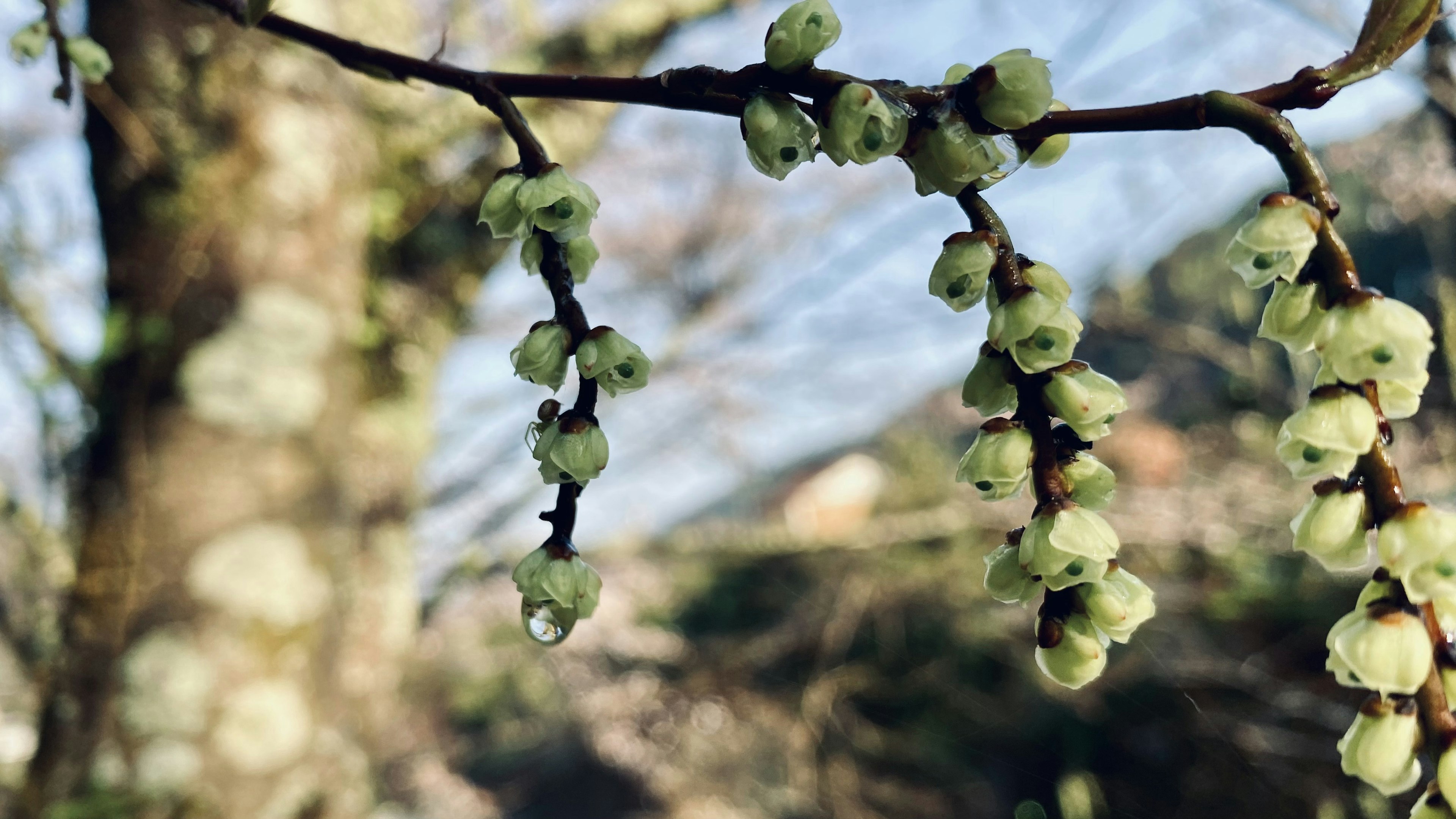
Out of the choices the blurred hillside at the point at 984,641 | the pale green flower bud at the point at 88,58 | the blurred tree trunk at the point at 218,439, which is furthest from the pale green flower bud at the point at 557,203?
the blurred tree trunk at the point at 218,439

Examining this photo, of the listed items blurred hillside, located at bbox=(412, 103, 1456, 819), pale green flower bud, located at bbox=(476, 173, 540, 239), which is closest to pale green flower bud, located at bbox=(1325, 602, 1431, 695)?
pale green flower bud, located at bbox=(476, 173, 540, 239)

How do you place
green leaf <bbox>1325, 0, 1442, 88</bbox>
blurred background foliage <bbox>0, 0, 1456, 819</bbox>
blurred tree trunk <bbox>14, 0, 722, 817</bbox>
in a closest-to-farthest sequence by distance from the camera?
green leaf <bbox>1325, 0, 1442, 88</bbox>, blurred tree trunk <bbox>14, 0, 722, 817</bbox>, blurred background foliage <bbox>0, 0, 1456, 819</bbox>

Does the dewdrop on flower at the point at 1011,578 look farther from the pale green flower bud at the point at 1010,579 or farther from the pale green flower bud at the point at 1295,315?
the pale green flower bud at the point at 1295,315

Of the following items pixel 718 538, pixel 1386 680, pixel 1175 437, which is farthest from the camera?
pixel 718 538

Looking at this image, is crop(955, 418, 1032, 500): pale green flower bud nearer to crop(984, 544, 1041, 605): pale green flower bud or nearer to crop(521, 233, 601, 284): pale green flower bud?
crop(984, 544, 1041, 605): pale green flower bud

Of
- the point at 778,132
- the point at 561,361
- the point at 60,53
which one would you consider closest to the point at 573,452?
the point at 561,361

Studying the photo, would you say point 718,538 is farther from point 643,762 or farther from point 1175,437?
point 1175,437

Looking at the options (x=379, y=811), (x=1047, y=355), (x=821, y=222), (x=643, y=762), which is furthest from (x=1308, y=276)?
(x=821, y=222)
